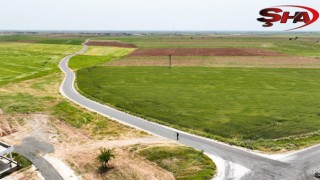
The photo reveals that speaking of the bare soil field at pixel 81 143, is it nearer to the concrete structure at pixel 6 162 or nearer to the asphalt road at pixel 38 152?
the asphalt road at pixel 38 152

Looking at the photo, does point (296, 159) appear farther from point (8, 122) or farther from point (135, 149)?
point (8, 122)

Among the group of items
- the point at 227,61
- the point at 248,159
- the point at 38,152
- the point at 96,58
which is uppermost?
the point at 227,61

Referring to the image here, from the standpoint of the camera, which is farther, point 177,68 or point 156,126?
point 177,68

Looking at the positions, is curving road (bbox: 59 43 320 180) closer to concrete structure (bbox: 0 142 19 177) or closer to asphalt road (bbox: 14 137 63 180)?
asphalt road (bbox: 14 137 63 180)

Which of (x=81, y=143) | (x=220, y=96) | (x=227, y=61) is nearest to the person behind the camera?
(x=81, y=143)

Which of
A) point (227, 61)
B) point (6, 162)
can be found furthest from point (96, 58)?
point (6, 162)

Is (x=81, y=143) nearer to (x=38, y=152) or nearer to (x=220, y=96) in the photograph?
(x=38, y=152)

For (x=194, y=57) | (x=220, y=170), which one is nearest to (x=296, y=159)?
(x=220, y=170)

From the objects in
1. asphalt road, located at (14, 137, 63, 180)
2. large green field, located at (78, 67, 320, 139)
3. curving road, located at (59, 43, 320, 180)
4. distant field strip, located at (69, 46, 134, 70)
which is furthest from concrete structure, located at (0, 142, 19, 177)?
distant field strip, located at (69, 46, 134, 70)
